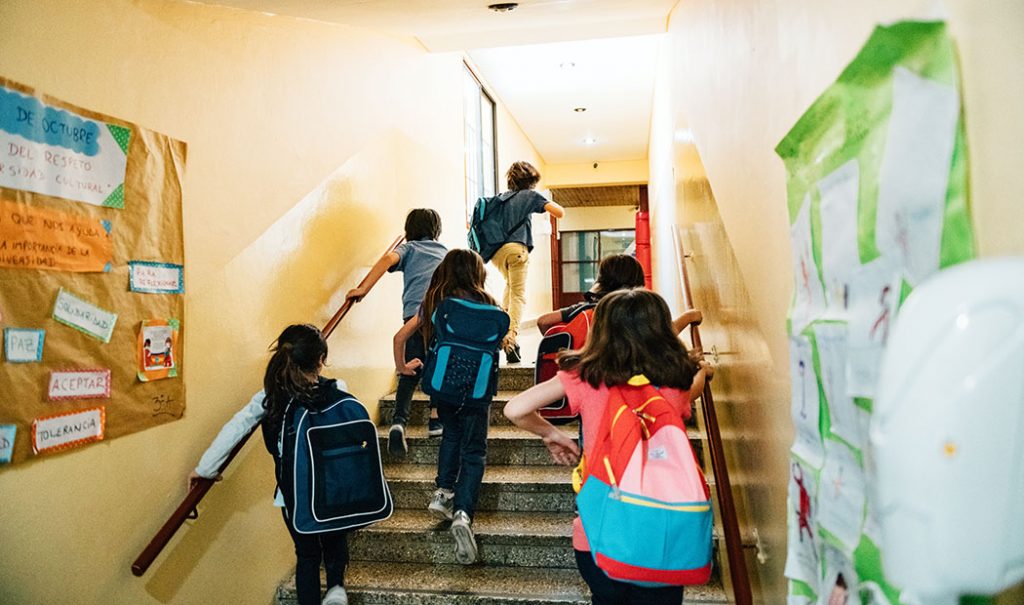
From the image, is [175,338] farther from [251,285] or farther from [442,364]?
[442,364]

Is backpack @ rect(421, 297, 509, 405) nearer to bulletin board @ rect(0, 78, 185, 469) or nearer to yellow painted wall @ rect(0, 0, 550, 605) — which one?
yellow painted wall @ rect(0, 0, 550, 605)

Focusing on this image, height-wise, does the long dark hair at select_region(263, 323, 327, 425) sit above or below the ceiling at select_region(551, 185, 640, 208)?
below

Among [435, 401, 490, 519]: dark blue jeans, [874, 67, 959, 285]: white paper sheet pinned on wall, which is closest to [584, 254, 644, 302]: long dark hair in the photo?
[435, 401, 490, 519]: dark blue jeans

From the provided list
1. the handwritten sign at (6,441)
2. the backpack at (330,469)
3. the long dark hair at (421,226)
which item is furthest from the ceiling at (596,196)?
the handwritten sign at (6,441)

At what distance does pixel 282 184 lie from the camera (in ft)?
9.39

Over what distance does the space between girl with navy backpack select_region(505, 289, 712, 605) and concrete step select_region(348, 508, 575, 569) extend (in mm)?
1146

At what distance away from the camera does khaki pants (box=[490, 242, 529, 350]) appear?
4.22m

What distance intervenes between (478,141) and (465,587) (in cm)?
518

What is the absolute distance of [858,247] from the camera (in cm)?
79

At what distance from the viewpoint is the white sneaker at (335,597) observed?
8.02 ft

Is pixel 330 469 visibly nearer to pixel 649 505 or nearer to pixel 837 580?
pixel 649 505

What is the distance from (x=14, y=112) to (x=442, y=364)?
5.34 feet

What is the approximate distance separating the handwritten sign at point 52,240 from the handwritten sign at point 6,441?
414 millimetres

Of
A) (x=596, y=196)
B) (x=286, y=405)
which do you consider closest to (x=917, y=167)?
(x=286, y=405)
